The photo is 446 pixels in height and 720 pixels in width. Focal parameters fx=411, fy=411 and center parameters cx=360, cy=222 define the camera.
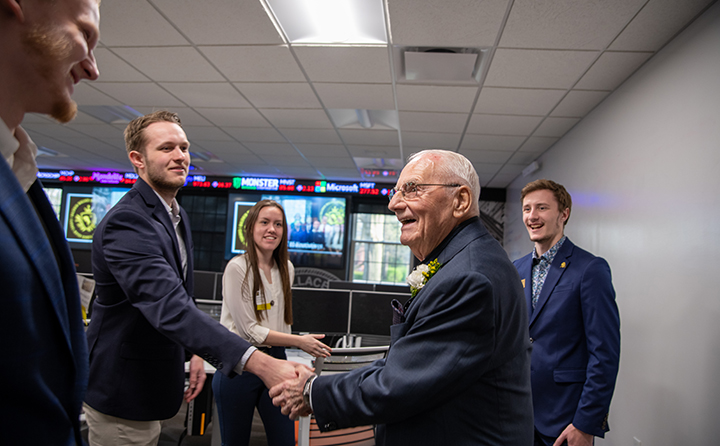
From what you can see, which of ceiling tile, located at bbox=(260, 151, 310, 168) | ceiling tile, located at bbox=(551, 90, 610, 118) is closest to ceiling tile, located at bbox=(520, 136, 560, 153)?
ceiling tile, located at bbox=(551, 90, 610, 118)

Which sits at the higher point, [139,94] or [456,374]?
[139,94]

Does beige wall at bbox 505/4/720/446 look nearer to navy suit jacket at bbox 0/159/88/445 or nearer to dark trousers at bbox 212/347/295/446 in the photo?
dark trousers at bbox 212/347/295/446

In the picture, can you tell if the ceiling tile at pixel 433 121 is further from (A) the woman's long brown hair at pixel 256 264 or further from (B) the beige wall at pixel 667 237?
(A) the woman's long brown hair at pixel 256 264

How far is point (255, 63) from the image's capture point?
3428 millimetres

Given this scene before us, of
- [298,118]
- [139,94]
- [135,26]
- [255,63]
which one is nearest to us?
[135,26]

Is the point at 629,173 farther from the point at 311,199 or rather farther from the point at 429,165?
the point at 311,199

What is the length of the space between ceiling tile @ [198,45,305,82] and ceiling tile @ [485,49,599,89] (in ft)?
5.38

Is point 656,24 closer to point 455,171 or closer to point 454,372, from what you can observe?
point 455,171

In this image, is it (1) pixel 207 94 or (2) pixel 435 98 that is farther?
(1) pixel 207 94

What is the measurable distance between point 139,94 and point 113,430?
3.94 metres

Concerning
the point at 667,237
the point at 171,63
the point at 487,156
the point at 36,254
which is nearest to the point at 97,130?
the point at 171,63

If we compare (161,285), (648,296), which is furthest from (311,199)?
(161,285)

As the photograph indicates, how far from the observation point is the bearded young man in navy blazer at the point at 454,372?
0.96 m

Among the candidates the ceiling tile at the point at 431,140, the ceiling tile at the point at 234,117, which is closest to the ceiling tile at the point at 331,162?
the ceiling tile at the point at 431,140
